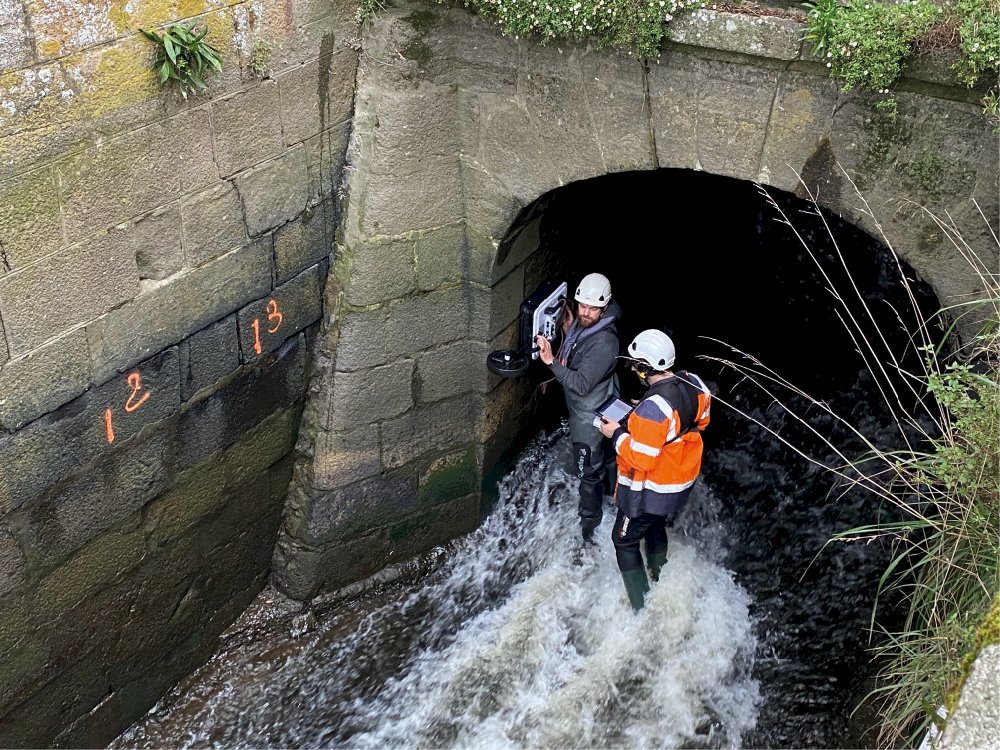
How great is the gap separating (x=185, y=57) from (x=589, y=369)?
7.84 ft

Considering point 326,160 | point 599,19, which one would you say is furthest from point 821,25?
point 326,160

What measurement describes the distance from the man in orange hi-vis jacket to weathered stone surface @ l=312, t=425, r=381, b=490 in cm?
115

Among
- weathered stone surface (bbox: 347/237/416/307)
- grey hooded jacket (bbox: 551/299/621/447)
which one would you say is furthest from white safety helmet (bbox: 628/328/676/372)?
weathered stone surface (bbox: 347/237/416/307)

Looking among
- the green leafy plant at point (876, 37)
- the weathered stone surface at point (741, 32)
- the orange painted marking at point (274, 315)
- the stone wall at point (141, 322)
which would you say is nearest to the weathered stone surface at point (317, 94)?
the stone wall at point (141, 322)

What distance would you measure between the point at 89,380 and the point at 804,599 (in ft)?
11.5

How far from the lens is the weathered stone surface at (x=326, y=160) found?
449 centimetres

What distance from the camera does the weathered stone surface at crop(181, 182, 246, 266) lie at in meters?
4.07

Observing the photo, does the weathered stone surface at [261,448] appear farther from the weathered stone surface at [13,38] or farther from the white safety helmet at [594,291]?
the weathered stone surface at [13,38]

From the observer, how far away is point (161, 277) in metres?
4.07

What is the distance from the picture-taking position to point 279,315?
4762 millimetres

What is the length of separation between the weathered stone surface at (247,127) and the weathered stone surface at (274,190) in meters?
0.06

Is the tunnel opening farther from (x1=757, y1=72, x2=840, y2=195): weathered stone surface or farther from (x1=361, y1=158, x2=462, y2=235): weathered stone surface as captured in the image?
(x1=757, y1=72, x2=840, y2=195): weathered stone surface

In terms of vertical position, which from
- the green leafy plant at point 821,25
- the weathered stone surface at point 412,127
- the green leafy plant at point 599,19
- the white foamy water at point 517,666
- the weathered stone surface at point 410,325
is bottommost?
the white foamy water at point 517,666

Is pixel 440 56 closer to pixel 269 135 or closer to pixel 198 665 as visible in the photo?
pixel 269 135
